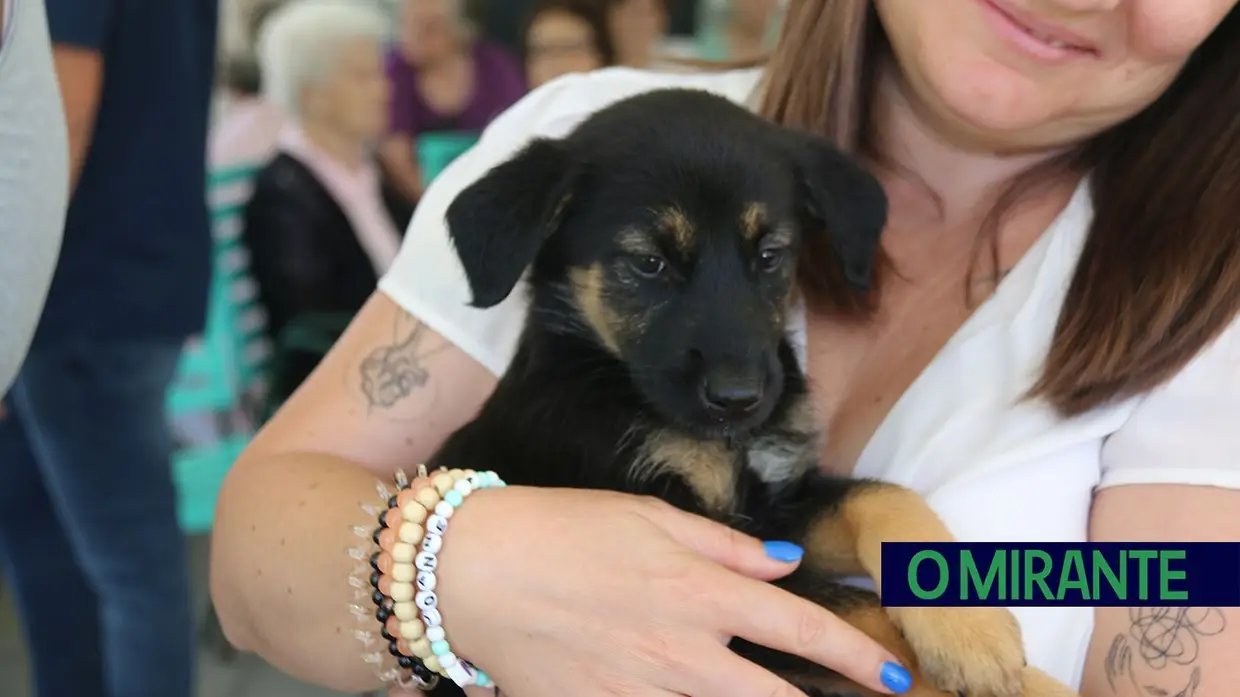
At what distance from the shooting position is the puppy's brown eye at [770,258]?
126 cm

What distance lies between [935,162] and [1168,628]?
2.19 feet

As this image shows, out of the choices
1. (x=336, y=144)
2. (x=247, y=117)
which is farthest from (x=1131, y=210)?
(x=247, y=117)

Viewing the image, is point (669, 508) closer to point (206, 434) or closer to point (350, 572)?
point (350, 572)

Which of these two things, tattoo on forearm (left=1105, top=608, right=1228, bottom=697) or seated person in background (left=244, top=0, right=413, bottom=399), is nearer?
tattoo on forearm (left=1105, top=608, right=1228, bottom=697)

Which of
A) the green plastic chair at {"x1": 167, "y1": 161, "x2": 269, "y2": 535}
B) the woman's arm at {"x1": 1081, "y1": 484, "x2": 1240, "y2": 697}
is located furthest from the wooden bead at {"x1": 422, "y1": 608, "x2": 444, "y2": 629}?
the green plastic chair at {"x1": 167, "y1": 161, "x2": 269, "y2": 535}

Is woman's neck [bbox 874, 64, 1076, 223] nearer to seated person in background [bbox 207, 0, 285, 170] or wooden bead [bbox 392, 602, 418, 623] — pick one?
wooden bead [bbox 392, 602, 418, 623]

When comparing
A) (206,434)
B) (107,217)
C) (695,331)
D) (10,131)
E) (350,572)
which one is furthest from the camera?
(206,434)

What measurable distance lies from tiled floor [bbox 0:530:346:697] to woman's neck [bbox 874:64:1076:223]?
221 centimetres

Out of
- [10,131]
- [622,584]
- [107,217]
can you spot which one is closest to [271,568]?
[622,584]

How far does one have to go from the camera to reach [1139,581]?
3.45 ft

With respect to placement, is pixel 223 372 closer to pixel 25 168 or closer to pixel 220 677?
pixel 220 677

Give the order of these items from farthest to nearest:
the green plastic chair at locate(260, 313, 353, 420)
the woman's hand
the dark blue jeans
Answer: the green plastic chair at locate(260, 313, 353, 420)
the dark blue jeans
the woman's hand

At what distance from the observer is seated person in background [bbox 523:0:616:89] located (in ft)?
12.8

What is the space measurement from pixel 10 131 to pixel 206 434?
2.89 m
